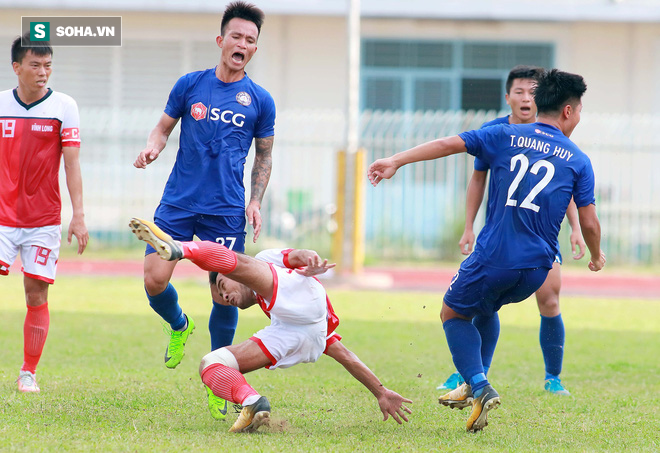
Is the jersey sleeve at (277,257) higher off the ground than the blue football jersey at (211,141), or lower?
lower

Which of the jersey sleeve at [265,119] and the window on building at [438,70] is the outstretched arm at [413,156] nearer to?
the jersey sleeve at [265,119]

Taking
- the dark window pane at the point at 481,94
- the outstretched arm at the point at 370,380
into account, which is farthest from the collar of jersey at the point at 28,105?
the dark window pane at the point at 481,94

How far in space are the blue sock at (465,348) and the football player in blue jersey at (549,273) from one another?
895 mm

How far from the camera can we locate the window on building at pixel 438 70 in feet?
63.4

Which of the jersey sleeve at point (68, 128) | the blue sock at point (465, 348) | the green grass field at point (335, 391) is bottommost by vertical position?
the green grass field at point (335, 391)

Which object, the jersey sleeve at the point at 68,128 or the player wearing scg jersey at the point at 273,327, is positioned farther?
the jersey sleeve at the point at 68,128

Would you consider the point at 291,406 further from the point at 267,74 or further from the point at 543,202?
the point at 267,74

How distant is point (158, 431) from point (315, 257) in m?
1.26

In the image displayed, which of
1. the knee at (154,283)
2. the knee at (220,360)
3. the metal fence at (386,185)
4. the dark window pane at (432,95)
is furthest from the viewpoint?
the dark window pane at (432,95)

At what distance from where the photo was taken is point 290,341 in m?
4.69

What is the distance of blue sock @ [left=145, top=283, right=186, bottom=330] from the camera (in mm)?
5797

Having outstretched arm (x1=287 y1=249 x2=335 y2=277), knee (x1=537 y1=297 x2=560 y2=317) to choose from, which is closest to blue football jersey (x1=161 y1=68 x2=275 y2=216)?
outstretched arm (x1=287 y1=249 x2=335 y2=277)

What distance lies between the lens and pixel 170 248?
4.21m

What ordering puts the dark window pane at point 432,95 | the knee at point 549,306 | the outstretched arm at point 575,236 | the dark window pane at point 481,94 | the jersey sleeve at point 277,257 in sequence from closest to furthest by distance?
the jersey sleeve at point 277,257
the outstretched arm at point 575,236
the knee at point 549,306
the dark window pane at point 481,94
the dark window pane at point 432,95
